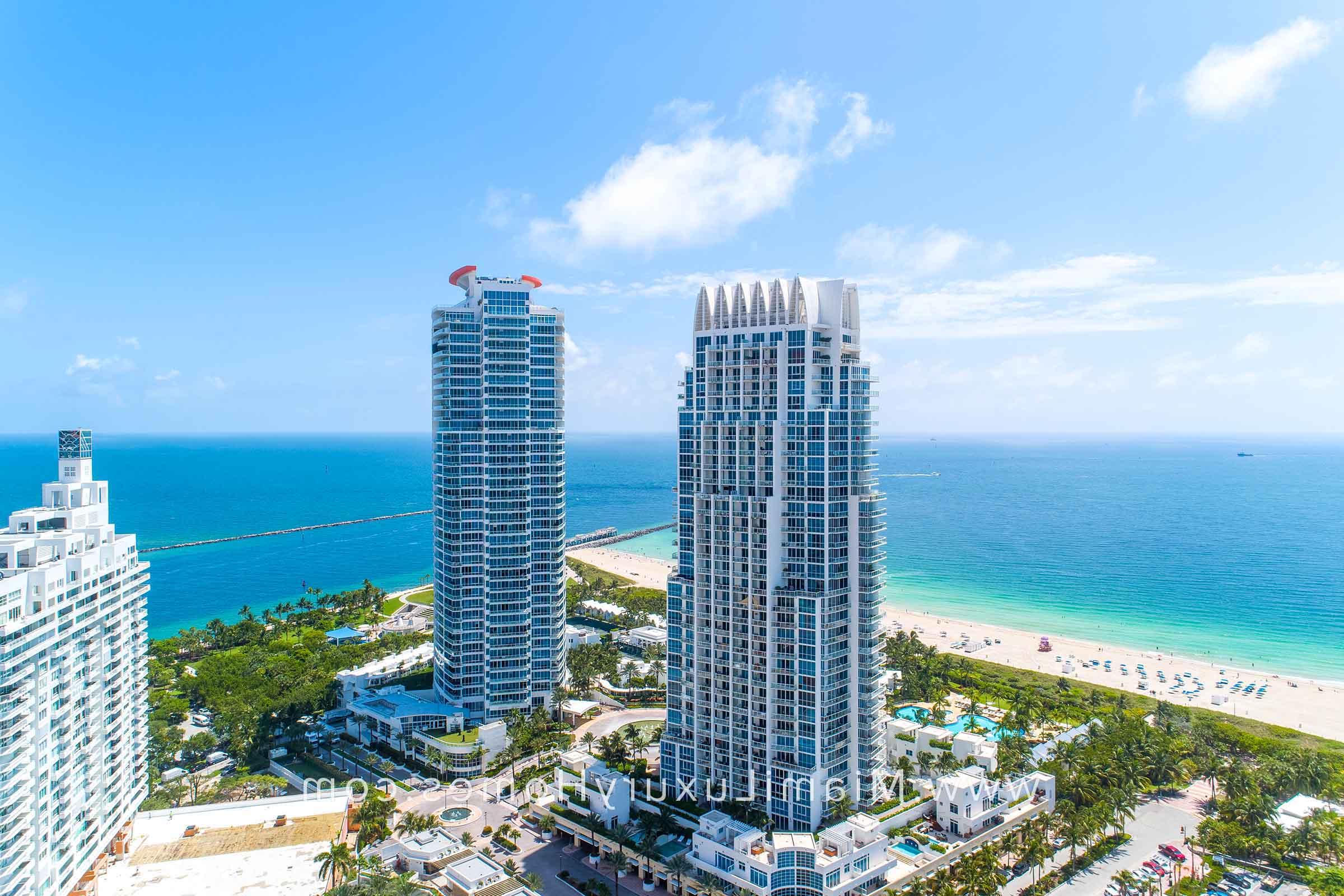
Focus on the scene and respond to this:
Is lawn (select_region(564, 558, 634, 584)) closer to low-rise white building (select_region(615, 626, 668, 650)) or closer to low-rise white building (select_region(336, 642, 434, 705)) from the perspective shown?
low-rise white building (select_region(615, 626, 668, 650))

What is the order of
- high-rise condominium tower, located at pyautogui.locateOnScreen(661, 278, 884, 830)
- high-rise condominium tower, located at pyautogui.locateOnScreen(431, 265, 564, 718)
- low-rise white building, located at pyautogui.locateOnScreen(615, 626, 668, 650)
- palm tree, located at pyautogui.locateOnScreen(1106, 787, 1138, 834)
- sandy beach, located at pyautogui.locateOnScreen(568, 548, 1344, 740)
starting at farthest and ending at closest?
low-rise white building, located at pyautogui.locateOnScreen(615, 626, 668, 650) < sandy beach, located at pyautogui.locateOnScreen(568, 548, 1344, 740) < high-rise condominium tower, located at pyautogui.locateOnScreen(431, 265, 564, 718) < palm tree, located at pyautogui.locateOnScreen(1106, 787, 1138, 834) < high-rise condominium tower, located at pyautogui.locateOnScreen(661, 278, 884, 830)

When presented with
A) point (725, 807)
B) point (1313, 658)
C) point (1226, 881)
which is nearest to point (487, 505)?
point (725, 807)

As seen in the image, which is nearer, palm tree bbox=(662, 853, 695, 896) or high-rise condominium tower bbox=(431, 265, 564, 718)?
palm tree bbox=(662, 853, 695, 896)

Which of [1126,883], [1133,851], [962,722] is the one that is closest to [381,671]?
[962,722]

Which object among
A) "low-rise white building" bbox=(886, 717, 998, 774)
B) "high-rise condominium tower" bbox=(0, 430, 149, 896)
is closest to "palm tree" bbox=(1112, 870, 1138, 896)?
"low-rise white building" bbox=(886, 717, 998, 774)

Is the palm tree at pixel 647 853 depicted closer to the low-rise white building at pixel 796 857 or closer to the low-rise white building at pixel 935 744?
the low-rise white building at pixel 796 857

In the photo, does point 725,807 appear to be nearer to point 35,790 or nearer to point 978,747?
point 978,747

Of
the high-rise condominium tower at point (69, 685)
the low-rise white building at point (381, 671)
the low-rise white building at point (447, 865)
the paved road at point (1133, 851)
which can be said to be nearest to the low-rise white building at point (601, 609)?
the low-rise white building at point (381, 671)
